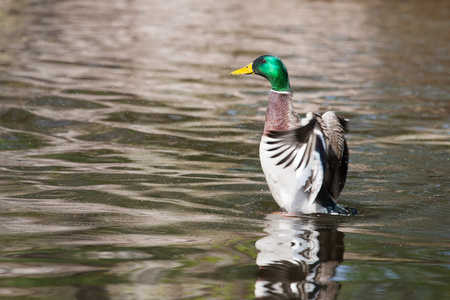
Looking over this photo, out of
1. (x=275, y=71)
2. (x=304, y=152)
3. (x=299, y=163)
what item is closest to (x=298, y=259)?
(x=304, y=152)

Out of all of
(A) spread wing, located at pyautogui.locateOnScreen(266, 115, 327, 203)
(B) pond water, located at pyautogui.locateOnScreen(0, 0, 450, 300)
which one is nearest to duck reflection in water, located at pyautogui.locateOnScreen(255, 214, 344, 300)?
(B) pond water, located at pyautogui.locateOnScreen(0, 0, 450, 300)

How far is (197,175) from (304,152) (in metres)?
1.86

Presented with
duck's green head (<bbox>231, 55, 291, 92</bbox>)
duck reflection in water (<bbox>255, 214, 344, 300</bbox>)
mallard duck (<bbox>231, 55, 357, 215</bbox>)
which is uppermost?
duck's green head (<bbox>231, 55, 291, 92</bbox>)

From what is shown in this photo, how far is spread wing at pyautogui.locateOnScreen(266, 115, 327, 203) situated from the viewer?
5311 millimetres

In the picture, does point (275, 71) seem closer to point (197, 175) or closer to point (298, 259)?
point (197, 175)

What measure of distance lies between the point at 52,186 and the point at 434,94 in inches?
296

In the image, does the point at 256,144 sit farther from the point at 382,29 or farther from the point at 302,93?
the point at 382,29

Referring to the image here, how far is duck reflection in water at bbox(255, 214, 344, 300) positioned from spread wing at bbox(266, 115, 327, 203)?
0.99 ft

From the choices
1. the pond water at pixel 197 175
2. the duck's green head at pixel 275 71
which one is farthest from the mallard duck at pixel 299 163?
the pond water at pixel 197 175

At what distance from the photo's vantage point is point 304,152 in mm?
5359

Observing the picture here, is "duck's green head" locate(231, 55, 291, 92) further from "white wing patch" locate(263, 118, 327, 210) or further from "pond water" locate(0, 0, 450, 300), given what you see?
"pond water" locate(0, 0, 450, 300)

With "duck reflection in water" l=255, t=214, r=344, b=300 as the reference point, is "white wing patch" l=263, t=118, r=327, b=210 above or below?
above

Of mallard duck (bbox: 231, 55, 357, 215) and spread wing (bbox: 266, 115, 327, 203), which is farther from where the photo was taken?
mallard duck (bbox: 231, 55, 357, 215)

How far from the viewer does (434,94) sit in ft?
40.1
